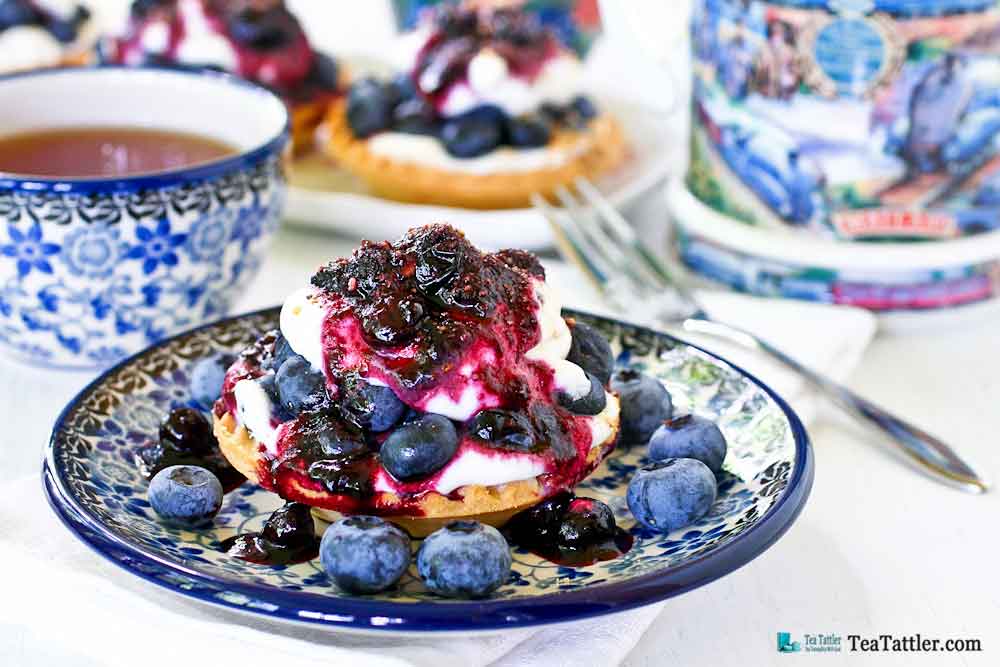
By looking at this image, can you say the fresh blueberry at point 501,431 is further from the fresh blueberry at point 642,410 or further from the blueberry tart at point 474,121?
the blueberry tart at point 474,121

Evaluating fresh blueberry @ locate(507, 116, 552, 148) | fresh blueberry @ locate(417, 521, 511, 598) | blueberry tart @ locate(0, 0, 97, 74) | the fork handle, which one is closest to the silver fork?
the fork handle

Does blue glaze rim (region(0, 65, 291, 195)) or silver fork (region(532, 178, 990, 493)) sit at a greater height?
blue glaze rim (region(0, 65, 291, 195))

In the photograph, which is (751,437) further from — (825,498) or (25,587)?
(25,587)

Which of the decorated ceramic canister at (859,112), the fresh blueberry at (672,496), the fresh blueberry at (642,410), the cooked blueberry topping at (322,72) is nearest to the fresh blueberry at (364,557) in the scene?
the fresh blueberry at (672,496)

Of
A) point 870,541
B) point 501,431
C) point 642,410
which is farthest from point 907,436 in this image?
point 501,431

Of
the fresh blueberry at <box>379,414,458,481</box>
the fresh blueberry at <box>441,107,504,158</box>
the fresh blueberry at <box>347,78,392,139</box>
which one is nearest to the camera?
the fresh blueberry at <box>379,414,458,481</box>

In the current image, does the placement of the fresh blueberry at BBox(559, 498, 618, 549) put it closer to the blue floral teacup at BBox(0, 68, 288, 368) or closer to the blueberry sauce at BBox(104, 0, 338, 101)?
the blue floral teacup at BBox(0, 68, 288, 368)

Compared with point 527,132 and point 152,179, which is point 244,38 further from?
point 152,179
